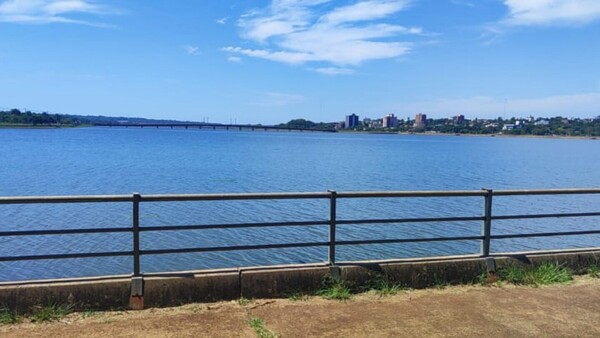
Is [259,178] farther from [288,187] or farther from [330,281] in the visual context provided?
[330,281]

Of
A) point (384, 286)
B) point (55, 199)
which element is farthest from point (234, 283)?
point (55, 199)

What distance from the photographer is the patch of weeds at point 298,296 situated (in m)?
6.32

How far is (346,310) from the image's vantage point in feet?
19.6

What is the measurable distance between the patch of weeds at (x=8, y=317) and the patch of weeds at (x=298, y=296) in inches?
120

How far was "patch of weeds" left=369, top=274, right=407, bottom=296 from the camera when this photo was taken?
6641mm

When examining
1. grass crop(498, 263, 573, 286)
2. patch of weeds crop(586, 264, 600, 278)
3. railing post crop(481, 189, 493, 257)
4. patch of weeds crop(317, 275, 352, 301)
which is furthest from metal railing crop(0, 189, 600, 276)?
patch of weeds crop(586, 264, 600, 278)

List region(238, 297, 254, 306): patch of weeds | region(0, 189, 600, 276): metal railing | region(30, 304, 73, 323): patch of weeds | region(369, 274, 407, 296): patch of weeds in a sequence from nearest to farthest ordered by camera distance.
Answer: region(30, 304, 73, 323): patch of weeds < region(0, 189, 600, 276): metal railing < region(238, 297, 254, 306): patch of weeds < region(369, 274, 407, 296): patch of weeds

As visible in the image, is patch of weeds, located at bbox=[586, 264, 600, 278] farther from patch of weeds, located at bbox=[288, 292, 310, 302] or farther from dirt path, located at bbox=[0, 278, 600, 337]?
patch of weeds, located at bbox=[288, 292, 310, 302]

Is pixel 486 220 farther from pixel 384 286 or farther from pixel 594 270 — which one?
pixel 594 270

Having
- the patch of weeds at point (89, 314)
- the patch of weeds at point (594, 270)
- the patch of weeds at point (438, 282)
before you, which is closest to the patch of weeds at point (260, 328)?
the patch of weeds at point (89, 314)

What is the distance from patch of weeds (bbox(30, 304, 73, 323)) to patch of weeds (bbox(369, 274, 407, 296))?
12.2 ft

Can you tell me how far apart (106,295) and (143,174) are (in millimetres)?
38028

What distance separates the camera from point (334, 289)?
6449 mm

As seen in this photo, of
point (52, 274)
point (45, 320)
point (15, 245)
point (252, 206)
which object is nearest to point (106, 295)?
point (45, 320)
